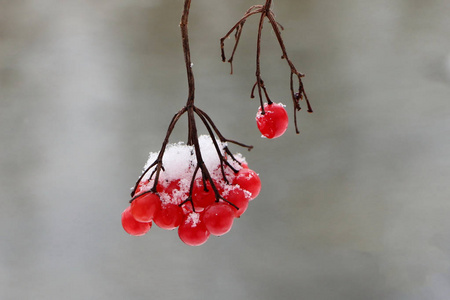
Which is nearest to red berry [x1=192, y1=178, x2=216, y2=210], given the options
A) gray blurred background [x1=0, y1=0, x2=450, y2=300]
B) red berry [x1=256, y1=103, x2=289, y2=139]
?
red berry [x1=256, y1=103, x2=289, y2=139]

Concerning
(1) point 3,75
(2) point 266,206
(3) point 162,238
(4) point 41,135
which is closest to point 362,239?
(2) point 266,206

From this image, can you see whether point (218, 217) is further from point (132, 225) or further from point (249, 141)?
point (249, 141)

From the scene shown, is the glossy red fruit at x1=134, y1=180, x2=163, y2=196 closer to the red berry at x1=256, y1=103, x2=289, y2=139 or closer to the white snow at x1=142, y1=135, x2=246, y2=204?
the white snow at x1=142, y1=135, x2=246, y2=204

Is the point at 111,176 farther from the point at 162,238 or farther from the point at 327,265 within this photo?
the point at 327,265

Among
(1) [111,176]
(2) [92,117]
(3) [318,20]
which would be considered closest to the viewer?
(1) [111,176]

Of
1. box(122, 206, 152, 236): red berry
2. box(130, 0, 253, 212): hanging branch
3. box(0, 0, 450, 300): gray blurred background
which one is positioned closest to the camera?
box(130, 0, 253, 212): hanging branch

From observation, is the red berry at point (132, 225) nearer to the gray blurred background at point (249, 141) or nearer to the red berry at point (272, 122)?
the red berry at point (272, 122)

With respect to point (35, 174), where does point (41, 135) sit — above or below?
above

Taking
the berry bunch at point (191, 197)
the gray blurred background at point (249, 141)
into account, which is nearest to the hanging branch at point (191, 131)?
the berry bunch at point (191, 197)
